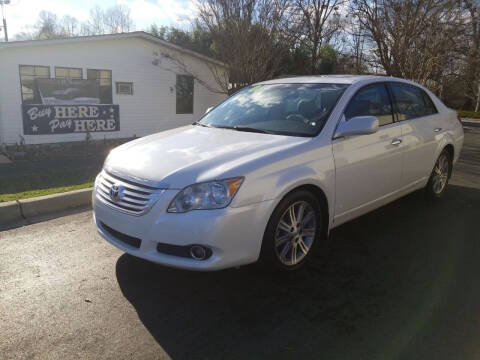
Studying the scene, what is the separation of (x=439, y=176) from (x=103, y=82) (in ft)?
35.4

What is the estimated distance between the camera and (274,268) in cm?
335

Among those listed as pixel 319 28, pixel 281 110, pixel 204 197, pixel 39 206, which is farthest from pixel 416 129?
pixel 319 28

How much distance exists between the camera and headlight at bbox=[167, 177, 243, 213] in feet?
9.61

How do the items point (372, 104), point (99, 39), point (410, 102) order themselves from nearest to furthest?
point (372, 104), point (410, 102), point (99, 39)

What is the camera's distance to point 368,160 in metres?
4.03

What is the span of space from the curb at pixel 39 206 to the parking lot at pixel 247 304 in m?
0.59

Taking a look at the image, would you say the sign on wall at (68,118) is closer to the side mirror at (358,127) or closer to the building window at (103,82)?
the building window at (103,82)

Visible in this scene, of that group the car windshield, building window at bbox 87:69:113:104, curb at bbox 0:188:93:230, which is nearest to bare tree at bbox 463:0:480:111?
building window at bbox 87:69:113:104

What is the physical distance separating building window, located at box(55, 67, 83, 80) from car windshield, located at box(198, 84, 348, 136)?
29.9ft

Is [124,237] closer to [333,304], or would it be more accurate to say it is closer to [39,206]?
[333,304]

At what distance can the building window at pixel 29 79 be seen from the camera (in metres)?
11.5

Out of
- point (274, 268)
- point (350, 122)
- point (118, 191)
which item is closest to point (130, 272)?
point (118, 191)

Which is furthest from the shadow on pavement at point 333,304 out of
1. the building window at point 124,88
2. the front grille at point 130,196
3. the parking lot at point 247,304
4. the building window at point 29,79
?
the building window at point 124,88

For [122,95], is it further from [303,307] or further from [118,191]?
[303,307]
